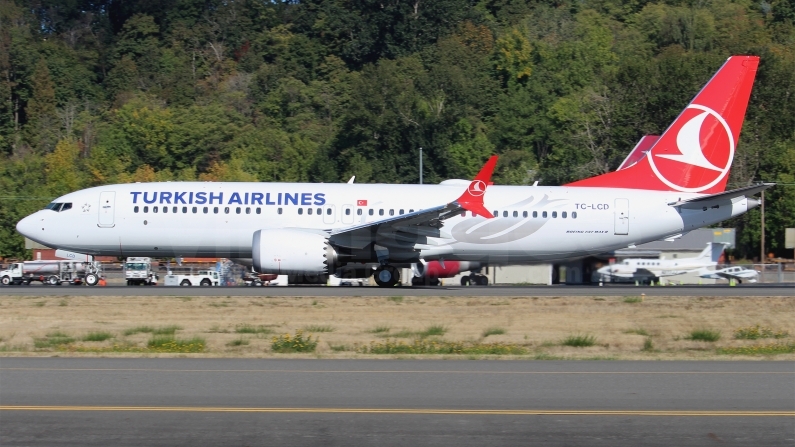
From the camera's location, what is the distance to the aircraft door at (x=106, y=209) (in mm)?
30828

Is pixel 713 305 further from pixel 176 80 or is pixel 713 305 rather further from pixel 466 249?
pixel 176 80

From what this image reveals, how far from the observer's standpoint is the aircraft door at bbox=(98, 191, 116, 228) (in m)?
30.8

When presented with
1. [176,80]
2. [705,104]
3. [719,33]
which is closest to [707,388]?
[705,104]

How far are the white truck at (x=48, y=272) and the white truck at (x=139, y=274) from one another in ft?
4.34

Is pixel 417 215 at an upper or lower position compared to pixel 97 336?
upper

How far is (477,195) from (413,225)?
2.18 metres

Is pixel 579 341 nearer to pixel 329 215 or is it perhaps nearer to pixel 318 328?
pixel 318 328

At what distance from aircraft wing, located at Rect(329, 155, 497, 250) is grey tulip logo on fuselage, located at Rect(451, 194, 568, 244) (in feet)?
2.94

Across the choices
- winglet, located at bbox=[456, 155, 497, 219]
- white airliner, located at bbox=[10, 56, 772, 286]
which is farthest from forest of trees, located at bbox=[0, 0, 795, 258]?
winglet, located at bbox=[456, 155, 497, 219]

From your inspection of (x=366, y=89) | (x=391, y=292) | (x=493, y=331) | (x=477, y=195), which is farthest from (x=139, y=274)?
(x=366, y=89)

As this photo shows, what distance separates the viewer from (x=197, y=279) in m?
46.1

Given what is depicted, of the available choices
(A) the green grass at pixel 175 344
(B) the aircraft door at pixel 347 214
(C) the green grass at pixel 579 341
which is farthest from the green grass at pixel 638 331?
(B) the aircraft door at pixel 347 214

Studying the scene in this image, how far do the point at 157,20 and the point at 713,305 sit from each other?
95.1 metres

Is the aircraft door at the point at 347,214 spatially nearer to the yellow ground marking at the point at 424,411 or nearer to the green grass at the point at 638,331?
the green grass at the point at 638,331
